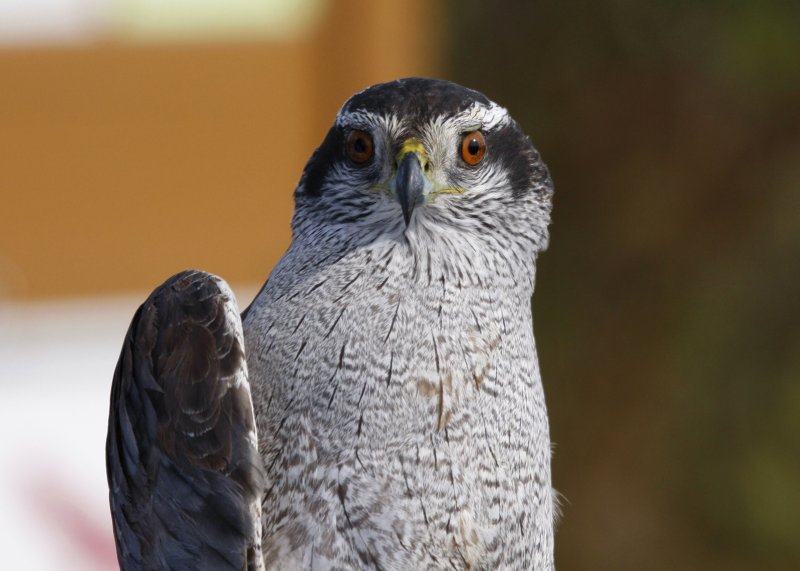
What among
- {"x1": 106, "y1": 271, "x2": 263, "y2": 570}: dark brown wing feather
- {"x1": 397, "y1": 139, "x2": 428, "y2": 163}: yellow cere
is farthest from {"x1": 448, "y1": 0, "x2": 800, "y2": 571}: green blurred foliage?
{"x1": 106, "y1": 271, "x2": 263, "y2": 570}: dark brown wing feather

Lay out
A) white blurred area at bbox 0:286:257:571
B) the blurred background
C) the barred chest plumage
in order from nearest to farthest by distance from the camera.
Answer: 1. the barred chest plumage
2. white blurred area at bbox 0:286:257:571
3. the blurred background

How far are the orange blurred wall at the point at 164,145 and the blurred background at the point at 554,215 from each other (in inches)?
0.4

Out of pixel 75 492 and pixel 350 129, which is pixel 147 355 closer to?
pixel 350 129

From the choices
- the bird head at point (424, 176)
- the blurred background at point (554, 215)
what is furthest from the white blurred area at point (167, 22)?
the bird head at point (424, 176)

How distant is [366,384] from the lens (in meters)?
2.68

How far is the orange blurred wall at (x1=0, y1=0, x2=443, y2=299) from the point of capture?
589 cm

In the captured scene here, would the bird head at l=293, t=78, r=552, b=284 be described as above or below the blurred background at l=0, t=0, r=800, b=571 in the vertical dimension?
above

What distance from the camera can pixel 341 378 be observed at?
2.68 meters

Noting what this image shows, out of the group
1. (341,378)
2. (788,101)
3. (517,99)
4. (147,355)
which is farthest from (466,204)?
(788,101)

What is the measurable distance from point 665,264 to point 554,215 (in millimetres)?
726

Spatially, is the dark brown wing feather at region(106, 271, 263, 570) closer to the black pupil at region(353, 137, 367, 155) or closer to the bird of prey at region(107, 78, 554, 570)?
the bird of prey at region(107, 78, 554, 570)

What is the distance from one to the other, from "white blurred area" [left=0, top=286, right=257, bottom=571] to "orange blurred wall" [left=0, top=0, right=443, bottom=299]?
418 millimetres

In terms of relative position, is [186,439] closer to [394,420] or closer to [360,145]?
[394,420]

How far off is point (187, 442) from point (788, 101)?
5355 mm
